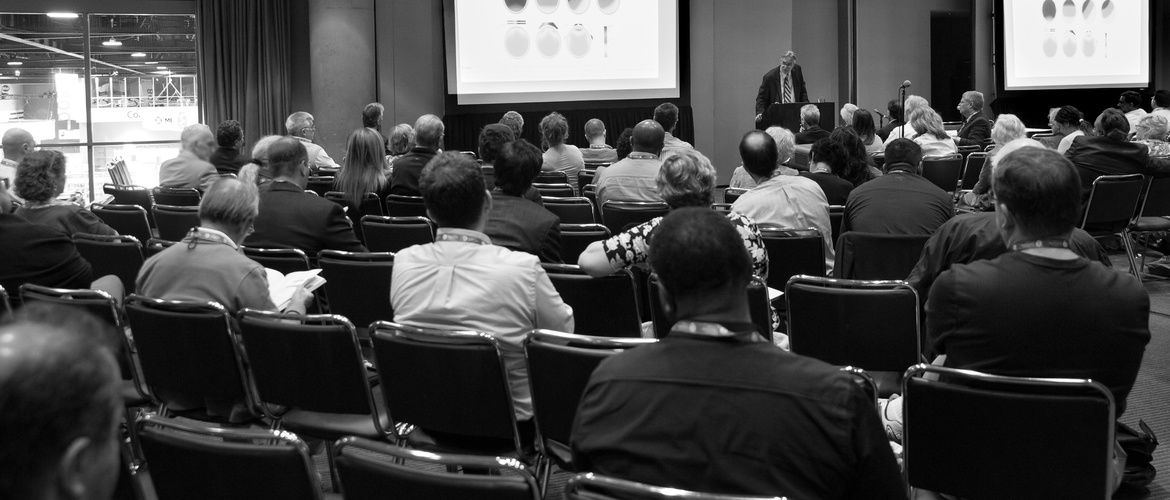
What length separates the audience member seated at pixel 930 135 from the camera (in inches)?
347

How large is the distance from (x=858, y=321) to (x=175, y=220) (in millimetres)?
3805

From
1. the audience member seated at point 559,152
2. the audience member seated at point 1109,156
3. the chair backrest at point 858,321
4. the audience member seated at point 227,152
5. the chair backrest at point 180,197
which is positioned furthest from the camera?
the audience member seated at point 559,152

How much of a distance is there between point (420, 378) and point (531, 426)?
15.2 inches

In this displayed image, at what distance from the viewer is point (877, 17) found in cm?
1460

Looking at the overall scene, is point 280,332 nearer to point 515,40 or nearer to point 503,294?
point 503,294

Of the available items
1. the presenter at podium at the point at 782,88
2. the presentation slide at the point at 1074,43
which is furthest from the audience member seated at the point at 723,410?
the presentation slide at the point at 1074,43

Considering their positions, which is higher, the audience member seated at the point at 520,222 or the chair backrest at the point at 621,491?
the audience member seated at the point at 520,222

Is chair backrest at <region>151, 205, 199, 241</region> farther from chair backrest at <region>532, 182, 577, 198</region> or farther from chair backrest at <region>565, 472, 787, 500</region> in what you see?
chair backrest at <region>565, 472, 787, 500</region>

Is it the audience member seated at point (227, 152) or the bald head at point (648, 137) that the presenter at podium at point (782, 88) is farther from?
the audience member seated at point (227, 152)

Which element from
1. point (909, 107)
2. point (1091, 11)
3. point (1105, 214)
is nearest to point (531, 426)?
point (1105, 214)

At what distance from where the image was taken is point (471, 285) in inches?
117

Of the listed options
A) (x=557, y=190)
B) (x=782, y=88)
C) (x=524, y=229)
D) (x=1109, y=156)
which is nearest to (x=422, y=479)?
(x=524, y=229)

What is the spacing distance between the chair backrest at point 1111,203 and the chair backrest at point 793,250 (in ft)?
9.26

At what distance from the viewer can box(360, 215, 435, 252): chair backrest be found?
16.4ft
